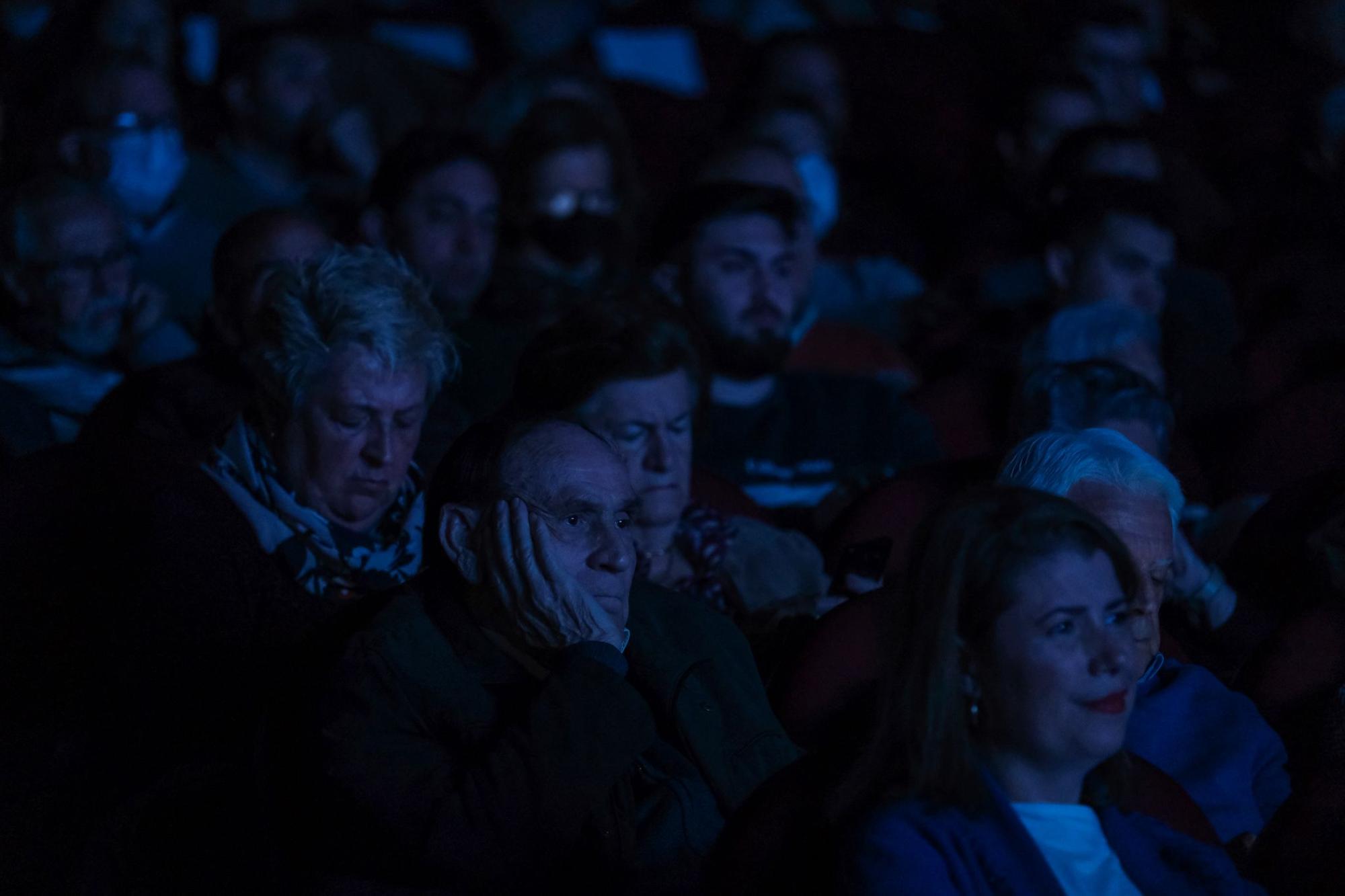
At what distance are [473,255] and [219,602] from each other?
1.51m

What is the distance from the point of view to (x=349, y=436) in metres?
2.34

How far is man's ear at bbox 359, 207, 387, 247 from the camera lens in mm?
3436

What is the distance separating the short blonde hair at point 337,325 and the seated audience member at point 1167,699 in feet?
2.96

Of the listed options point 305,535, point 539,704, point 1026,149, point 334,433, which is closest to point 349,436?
point 334,433

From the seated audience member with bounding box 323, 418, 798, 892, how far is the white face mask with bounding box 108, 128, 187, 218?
204 cm

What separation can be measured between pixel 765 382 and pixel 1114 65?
89.9 inches

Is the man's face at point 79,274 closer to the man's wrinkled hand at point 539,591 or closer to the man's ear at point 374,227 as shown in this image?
the man's ear at point 374,227

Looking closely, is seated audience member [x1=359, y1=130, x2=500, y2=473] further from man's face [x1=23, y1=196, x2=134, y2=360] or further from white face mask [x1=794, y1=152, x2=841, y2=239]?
white face mask [x1=794, y1=152, x2=841, y2=239]

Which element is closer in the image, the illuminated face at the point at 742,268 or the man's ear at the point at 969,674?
the man's ear at the point at 969,674

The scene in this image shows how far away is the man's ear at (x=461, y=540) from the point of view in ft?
5.92

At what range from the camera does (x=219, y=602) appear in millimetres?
2041

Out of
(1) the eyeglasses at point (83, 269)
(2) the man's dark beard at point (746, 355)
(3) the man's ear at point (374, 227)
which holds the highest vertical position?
(3) the man's ear at point (374, 227)

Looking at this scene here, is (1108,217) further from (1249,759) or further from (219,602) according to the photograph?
(219,602)

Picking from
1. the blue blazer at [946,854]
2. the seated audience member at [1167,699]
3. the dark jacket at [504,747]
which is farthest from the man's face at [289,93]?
the blue blazer at [946,854]
